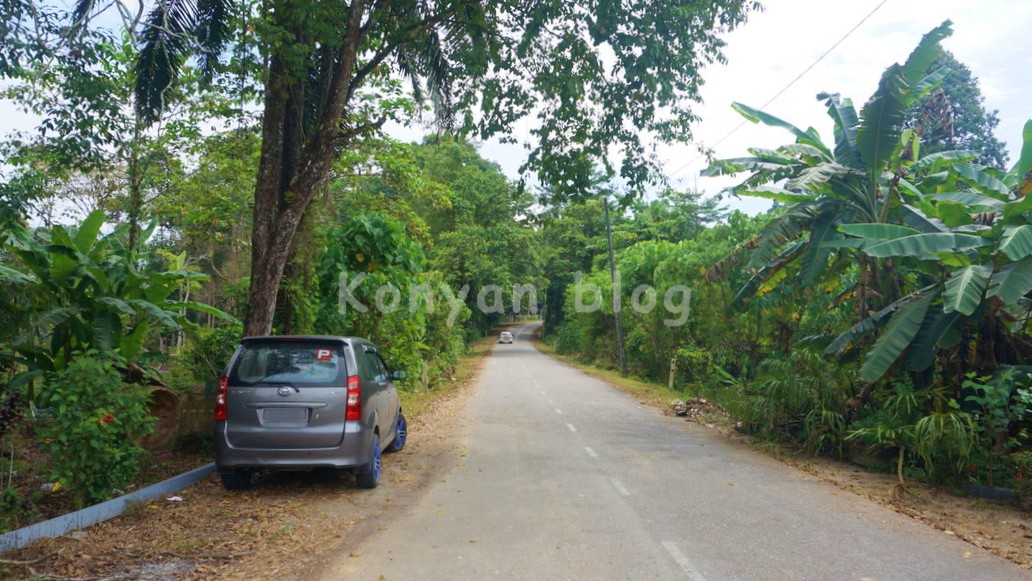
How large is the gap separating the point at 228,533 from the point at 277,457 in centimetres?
130

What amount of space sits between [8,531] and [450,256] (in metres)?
36.3

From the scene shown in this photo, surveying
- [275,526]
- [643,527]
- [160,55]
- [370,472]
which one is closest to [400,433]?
[370,472]

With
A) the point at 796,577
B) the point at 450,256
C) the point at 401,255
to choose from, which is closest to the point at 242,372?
the point at 796,577

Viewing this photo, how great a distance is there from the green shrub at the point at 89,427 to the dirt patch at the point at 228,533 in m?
0.47

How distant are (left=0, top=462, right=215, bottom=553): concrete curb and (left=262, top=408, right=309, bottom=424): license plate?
139cm

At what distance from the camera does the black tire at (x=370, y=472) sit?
8.52 meters

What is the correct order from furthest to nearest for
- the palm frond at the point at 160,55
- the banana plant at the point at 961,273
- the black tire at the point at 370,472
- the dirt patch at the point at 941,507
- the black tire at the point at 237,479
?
the palm frond at the point at 160,55 → the banana plant at the point at 961,273 → the black tire at the point at 370,472 → the black tire at the point at 237,479 → the dirt patch at the point at 941,507

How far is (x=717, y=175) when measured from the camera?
13102mm

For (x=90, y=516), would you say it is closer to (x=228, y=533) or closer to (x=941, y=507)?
(x=228, y=533)

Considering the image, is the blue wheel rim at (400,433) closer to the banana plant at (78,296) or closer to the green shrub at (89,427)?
the banana plant at (78,296)

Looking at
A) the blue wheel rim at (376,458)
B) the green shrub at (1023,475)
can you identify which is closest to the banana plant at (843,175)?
the green shrub at (1023,475)

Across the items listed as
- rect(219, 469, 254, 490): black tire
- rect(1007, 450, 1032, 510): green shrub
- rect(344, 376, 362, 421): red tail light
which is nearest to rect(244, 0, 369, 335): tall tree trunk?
rect(219, 469, 254, 490): black tire

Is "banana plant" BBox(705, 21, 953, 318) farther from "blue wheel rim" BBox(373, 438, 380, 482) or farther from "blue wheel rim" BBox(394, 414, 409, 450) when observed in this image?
"blue wheel rim" BBox(373, 438, 380, 482)

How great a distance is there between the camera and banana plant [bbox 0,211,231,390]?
9055 mm
